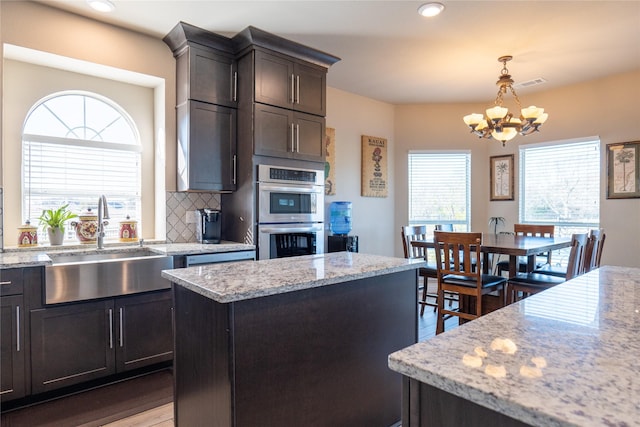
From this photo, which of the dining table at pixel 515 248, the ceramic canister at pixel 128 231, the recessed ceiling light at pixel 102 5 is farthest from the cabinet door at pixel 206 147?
the dining table at pixel 515 248

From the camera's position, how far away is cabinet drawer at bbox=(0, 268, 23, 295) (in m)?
2.28

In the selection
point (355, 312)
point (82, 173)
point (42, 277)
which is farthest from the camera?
point (82, 173)

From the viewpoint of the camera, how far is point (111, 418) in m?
2.23

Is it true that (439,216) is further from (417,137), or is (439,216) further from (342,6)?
(342,6)

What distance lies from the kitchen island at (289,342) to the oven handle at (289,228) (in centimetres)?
142

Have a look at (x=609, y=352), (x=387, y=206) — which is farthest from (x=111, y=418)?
(x=387, y=206)

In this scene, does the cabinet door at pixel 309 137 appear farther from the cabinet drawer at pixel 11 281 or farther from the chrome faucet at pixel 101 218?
the cabinet drawer at pixel 11 281

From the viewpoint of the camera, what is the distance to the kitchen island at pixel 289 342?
1.42 meters

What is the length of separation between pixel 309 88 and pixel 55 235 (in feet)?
8.57

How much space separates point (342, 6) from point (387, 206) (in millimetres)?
3255

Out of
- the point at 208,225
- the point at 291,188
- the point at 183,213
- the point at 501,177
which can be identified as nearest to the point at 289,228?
the point at 291,188

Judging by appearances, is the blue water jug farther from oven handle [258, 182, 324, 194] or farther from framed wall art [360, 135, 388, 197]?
oven handle [258, 182, 324, 194]

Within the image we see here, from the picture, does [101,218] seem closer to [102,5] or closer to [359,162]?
[102,5]

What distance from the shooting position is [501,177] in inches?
215
